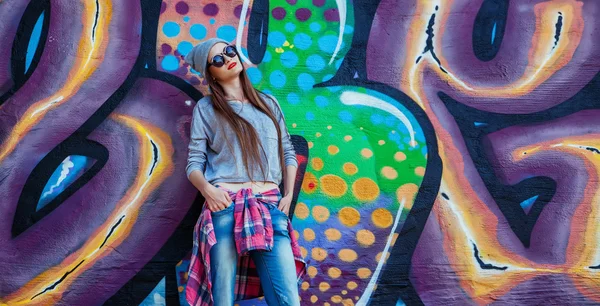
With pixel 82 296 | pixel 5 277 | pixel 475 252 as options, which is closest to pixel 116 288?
pixel 82 296

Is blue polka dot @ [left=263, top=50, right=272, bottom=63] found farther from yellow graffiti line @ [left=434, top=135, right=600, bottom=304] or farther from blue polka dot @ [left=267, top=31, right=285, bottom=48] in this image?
yellow graffiti line @ [left=434, top=135, right=600, bottom=304]

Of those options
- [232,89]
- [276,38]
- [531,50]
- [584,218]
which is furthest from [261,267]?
[531,50]

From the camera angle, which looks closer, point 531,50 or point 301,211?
point 301,211

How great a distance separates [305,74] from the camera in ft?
11.3

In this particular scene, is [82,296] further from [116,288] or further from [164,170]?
[164,170]

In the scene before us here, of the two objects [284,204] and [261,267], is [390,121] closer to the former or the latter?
[284,204]

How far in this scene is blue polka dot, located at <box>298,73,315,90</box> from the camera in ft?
11.3

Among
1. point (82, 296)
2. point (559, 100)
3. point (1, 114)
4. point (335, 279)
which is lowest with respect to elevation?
point (82, 296)

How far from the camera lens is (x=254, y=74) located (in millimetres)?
3434

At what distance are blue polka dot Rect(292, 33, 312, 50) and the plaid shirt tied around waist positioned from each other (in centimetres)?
100

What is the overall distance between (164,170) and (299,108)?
0.87 m

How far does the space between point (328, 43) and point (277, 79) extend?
38 centimetres

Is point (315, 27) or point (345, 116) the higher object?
point (315, 27)

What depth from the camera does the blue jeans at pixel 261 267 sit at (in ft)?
8.91
